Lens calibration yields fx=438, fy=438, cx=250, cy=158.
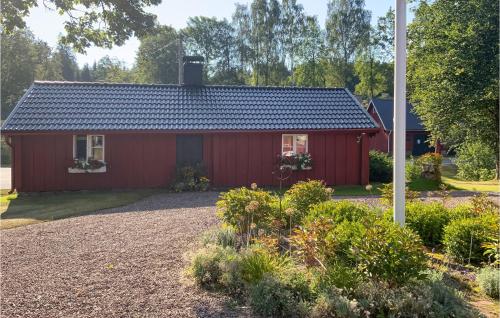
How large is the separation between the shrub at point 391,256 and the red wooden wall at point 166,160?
10946mm

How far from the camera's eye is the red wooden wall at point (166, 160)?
14422mm

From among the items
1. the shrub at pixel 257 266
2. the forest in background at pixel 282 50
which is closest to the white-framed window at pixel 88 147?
the shrub at pixel 257 266

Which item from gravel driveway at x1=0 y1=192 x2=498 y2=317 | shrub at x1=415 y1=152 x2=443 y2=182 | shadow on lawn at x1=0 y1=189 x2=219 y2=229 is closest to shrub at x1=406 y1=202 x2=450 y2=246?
gravel driveway at x1=0 y1=192 x2=498 y2=317

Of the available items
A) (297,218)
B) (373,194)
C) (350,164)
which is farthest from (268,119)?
(297,218)

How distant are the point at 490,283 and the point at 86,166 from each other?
41.3 ft

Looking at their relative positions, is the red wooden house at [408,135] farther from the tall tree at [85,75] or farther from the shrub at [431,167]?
the tall tree at [85,75]

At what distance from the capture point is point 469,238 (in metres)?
6.41

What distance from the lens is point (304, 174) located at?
15930 mm

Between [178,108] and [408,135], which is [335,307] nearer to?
[178,108]

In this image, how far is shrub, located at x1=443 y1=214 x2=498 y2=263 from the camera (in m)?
6.31

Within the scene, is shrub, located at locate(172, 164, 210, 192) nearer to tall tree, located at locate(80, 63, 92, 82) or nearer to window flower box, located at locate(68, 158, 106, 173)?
window flower box, located at locate(68, 158, 106, 173)

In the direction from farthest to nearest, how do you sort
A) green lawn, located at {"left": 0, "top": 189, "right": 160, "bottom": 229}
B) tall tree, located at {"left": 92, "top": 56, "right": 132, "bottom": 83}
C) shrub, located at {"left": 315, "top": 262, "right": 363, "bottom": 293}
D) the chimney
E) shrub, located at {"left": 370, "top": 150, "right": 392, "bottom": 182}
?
tall tree, located at {"left": 92, "top": 56, "right": 132, "bottom": 83}
the chimney
shrub, located at {"left": 370, "top": 150, "right": 392, "bottom": 182}
green lawn, located at {"left": 0, "top": 189, "right": 160, "bottom": 229}
shrub, located at {"left": 315, "top": 262, "right": 363, "bottom": 293}

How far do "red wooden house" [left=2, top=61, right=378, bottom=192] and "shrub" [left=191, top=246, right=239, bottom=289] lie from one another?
31.7ft

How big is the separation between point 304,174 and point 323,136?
1557 mm
